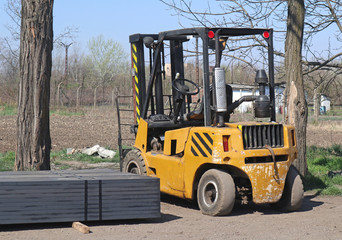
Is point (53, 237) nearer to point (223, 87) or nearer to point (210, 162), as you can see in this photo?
point (210, 162)

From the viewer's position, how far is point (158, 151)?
31.6ft

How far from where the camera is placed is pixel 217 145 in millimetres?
8141

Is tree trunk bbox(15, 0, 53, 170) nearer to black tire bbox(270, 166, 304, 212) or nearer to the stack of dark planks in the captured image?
the stack of dark planks

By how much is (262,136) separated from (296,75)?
323 centimetres

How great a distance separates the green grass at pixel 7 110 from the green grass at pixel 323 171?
21.0 m

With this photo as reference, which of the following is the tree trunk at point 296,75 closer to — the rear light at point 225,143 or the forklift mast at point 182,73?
the forklift mast at point 182,73

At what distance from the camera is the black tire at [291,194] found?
8.75m

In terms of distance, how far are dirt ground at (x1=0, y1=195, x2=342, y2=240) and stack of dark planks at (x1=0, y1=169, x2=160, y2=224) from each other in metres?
0.15

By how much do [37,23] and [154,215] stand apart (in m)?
3.89

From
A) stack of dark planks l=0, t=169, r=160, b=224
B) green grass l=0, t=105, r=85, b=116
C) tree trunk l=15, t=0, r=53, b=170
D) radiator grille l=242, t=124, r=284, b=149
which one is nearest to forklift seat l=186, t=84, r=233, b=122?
radiator grille l=242, t=124, r=284, b=149

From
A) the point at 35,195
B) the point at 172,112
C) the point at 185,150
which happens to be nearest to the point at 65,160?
the point at 172,112

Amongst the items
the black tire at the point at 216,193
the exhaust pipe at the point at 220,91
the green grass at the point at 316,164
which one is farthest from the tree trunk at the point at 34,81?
the green grass at the point at 316,164

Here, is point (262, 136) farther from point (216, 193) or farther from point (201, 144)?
point (216, 193)

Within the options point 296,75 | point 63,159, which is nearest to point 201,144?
point 296,75
